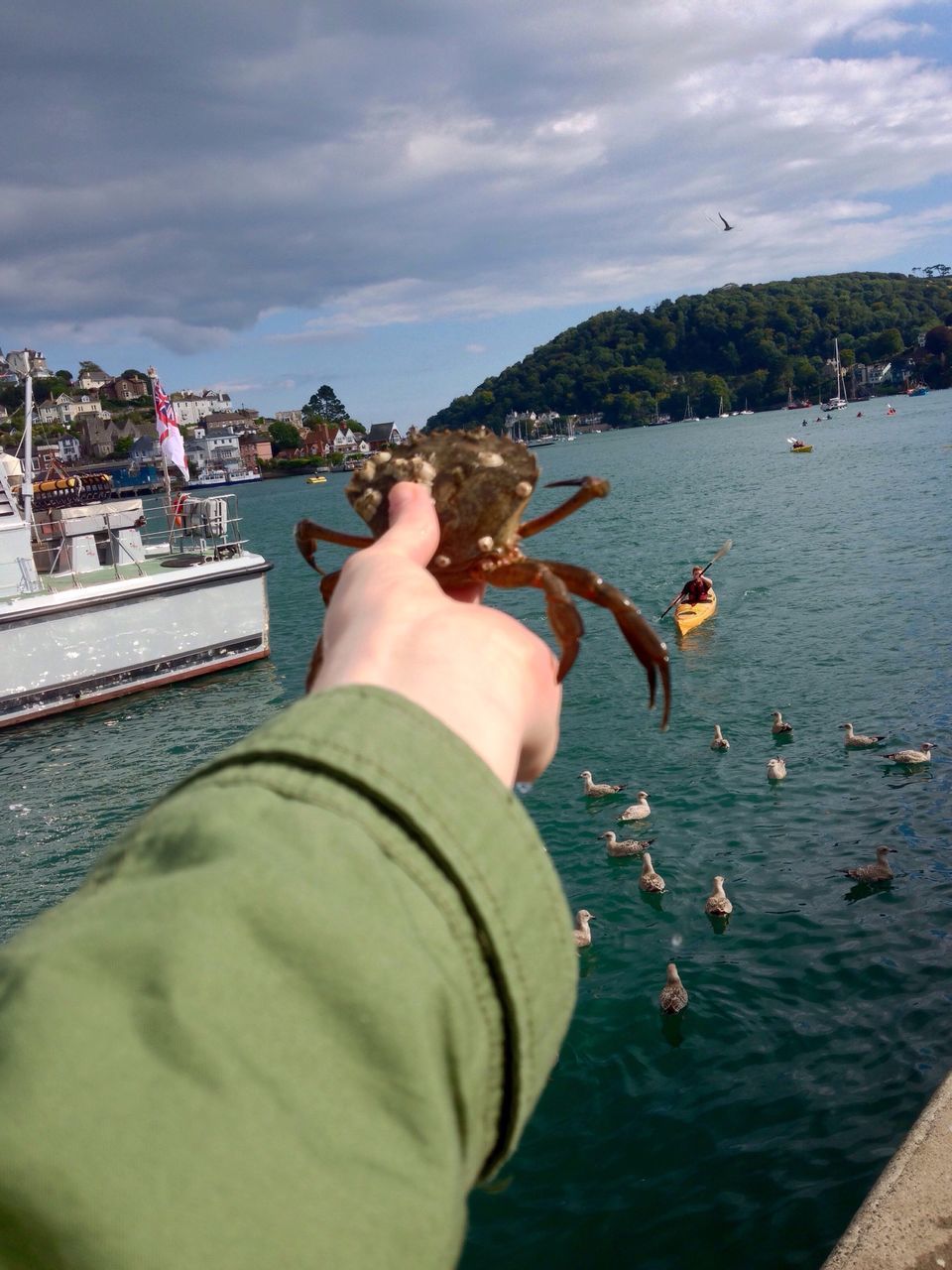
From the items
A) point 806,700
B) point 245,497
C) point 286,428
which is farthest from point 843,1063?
point 245,497

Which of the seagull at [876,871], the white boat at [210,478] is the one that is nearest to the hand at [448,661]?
the seagull at [876,871]

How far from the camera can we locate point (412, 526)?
2.13 metres

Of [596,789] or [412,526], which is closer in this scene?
[412,526]

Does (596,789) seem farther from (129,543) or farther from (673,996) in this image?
(129,543)

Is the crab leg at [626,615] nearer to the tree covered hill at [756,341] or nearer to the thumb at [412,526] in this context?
the thumb at [412,526]

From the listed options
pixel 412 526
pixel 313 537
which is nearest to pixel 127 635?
pixel 313 537

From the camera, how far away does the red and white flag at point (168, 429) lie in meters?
25.4

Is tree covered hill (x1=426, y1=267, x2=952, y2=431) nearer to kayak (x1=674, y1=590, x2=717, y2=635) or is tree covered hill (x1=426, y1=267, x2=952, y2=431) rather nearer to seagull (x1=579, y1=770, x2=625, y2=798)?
kayak (x1=674, y1=590, x2=717, y2=635)

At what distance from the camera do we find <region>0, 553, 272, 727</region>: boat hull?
73.5ft

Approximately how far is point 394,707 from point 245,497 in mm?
152023

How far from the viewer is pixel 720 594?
3161 cm

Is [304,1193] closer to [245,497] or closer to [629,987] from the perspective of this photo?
[629,987]

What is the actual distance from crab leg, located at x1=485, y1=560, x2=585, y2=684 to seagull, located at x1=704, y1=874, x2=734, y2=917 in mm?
9293

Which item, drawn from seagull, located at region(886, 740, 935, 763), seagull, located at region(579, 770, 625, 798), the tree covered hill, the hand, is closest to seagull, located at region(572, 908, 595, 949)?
seagull, located at region(579, 770, 625, 798)
